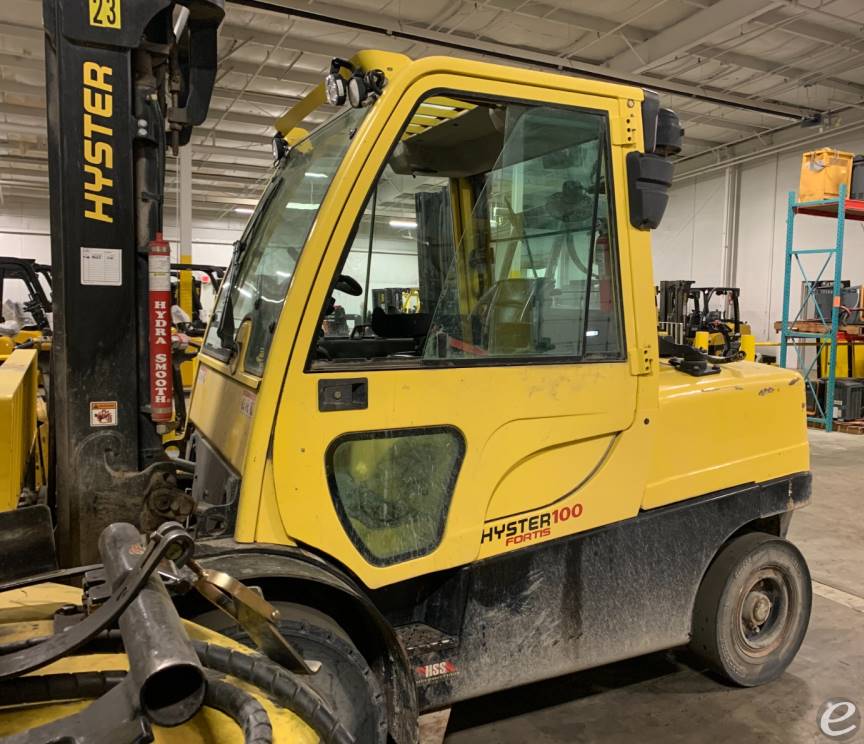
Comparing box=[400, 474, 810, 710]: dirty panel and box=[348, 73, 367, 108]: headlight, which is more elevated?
box=[348, 73, 367, 108]: headlight

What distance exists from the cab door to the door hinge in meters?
0.02

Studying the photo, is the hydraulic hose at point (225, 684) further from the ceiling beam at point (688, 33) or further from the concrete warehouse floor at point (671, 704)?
the ceiling beam at point (688, 33)

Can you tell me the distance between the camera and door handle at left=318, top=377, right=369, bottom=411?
224cm

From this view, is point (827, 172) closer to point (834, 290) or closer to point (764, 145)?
point (834, 290)

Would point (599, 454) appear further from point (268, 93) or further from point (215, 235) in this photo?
point (215, 235)

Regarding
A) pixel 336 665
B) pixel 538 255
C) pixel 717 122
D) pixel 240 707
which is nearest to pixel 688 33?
pixel 717 122

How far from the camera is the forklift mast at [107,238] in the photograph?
215cm

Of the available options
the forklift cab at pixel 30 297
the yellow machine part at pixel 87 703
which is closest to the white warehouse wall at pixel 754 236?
the forklift cab at pixel 30 297

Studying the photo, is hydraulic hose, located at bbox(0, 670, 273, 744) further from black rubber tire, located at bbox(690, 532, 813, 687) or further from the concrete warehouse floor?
black rubber tire, located at bbox(690, 532, 813, 687)

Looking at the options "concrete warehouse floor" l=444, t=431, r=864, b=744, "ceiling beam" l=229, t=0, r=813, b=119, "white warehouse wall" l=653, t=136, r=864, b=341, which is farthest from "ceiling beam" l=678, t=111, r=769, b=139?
"concrete warehouse floor" l=444, t=431, r=864, b=744

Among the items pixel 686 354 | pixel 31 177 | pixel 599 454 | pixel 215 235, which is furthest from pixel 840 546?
pixel 215 235

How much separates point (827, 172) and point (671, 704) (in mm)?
10163

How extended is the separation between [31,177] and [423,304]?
21318mm

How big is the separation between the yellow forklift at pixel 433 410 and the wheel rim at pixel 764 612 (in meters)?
0.16
